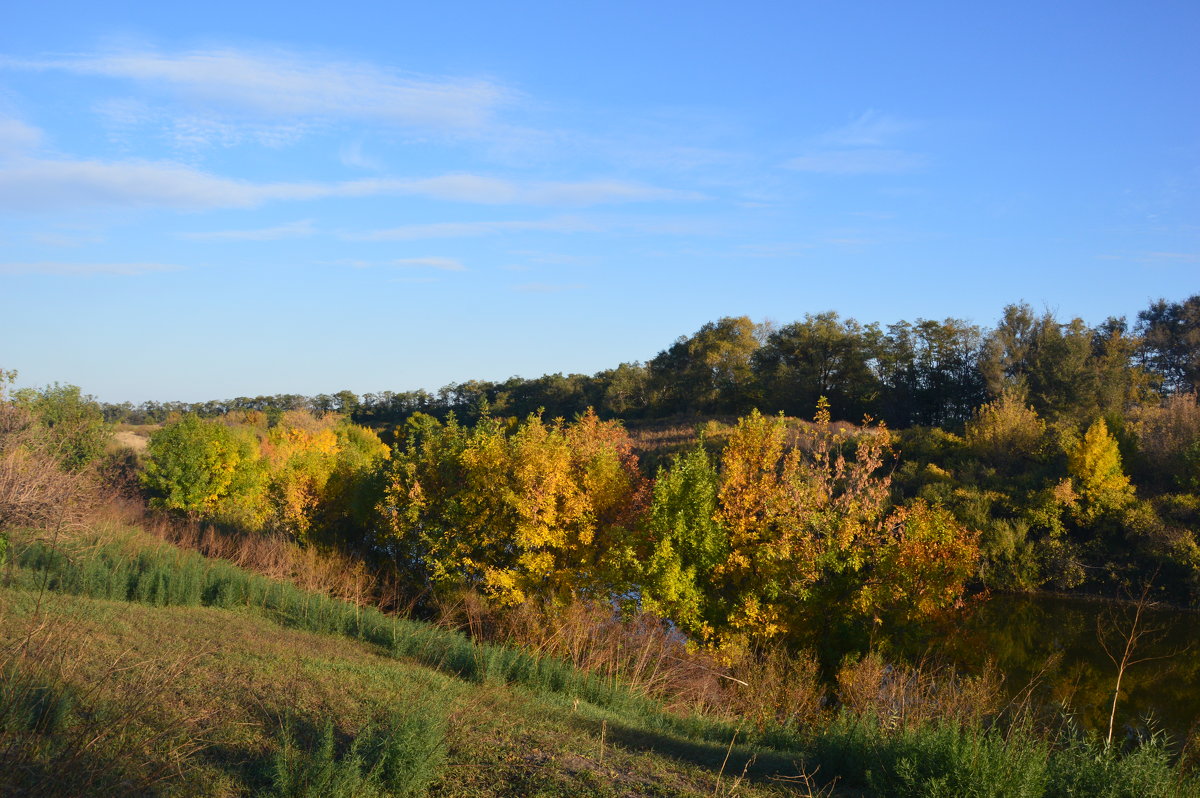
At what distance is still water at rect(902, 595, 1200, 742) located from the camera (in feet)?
64.4

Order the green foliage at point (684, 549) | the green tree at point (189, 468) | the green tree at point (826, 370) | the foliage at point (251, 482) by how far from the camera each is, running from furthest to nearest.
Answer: the green tree at point (826, 370)
the green tree at point (189, 468)
the foliage at point (251, 482)
the green foliage at point (684, 549)

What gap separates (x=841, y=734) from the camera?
8227 mm

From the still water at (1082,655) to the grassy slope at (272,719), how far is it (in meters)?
11.8

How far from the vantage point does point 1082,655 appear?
81.9ft

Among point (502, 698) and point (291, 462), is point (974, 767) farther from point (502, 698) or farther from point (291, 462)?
point (291, 462)

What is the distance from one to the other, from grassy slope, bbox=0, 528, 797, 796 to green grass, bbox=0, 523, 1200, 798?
0.09ft

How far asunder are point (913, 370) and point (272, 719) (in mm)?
56907

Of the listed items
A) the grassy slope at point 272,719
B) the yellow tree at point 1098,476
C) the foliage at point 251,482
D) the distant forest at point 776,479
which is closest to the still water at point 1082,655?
the distant forest at point 776,479

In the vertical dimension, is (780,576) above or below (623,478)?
below

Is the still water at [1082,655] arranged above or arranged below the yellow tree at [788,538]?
below

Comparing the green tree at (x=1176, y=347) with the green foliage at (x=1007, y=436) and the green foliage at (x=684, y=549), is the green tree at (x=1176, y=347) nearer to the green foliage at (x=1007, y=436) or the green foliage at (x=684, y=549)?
the green foliage at (x=1007, y=436)

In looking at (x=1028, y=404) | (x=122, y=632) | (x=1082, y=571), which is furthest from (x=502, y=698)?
(x=1028, y=404)

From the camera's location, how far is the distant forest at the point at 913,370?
50062 mm

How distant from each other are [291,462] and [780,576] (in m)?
19.0
